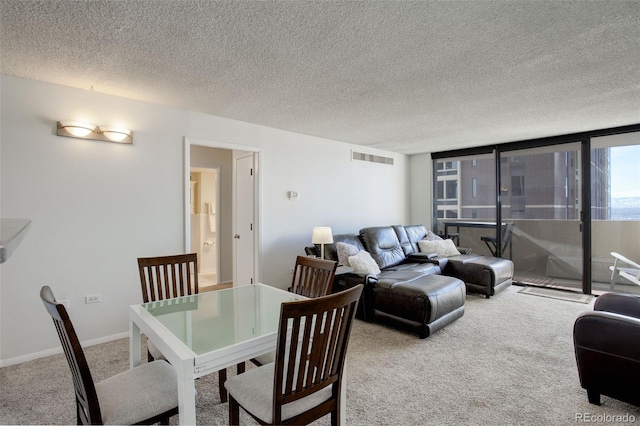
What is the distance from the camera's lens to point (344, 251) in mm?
4098

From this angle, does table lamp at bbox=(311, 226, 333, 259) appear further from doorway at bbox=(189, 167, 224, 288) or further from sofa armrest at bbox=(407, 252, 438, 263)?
doorway at bbox=(189, 167, 224, 288)

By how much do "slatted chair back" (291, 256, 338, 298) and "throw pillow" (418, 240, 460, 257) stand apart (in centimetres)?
341

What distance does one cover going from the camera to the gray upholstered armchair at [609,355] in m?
1.88

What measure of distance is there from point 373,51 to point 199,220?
5140 millimetres

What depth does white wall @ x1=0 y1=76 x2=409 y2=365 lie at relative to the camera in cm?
268

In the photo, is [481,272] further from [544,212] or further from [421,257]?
[544,212]

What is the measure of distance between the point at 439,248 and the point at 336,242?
2038mm

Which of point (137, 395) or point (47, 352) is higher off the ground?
point (137, 395)

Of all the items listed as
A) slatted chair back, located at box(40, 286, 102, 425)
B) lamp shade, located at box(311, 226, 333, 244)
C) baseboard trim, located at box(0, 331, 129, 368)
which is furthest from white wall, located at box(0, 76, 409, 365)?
slatted chair back, located at box(40, 286, 102, 425)

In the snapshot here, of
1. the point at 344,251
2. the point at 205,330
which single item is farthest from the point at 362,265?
the point at 205,330

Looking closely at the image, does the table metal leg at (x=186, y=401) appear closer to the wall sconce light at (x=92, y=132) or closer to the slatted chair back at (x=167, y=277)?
the slatted chair back at (x=167, y=277)

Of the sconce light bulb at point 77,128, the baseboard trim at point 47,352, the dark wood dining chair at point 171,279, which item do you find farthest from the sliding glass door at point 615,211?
the sconce light bulb at point 77,128

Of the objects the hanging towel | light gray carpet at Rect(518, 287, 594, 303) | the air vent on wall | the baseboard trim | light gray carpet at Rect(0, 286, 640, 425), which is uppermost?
the air vent on wall

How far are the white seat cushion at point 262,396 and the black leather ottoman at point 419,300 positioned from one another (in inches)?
71.7
